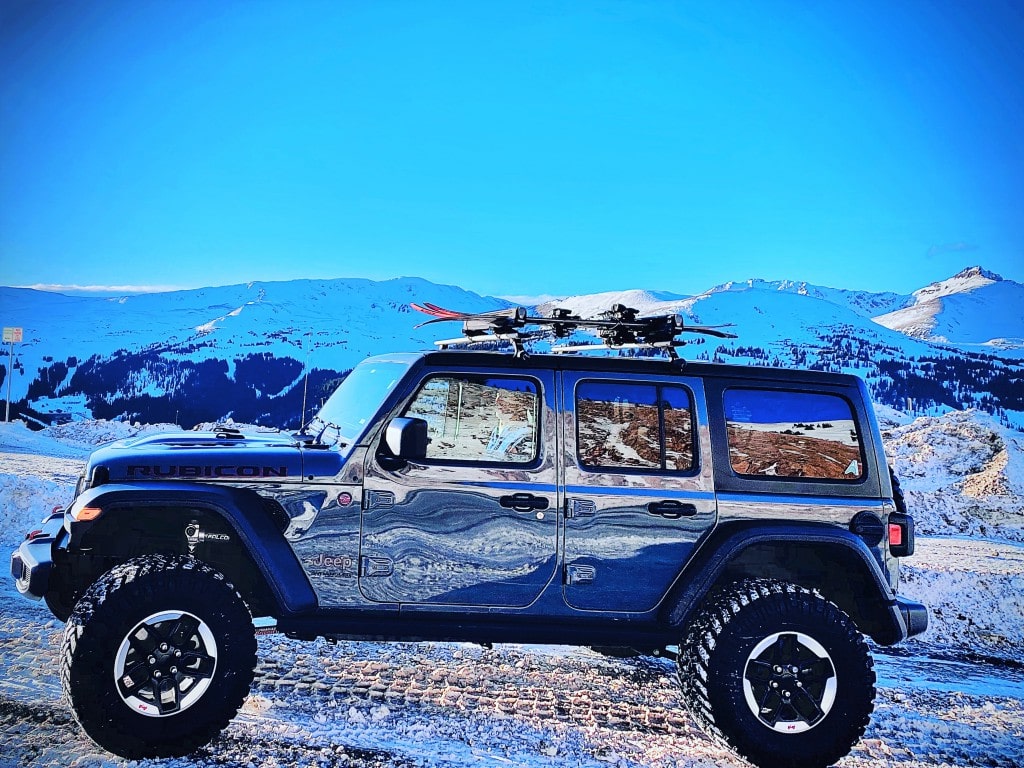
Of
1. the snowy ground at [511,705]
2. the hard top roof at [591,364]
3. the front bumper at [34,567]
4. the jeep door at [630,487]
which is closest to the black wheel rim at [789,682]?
the snowy ground at [511,705]

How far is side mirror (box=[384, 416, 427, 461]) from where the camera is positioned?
3.39 metres

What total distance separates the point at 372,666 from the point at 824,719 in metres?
2.76

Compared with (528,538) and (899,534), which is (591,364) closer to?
(528,538)

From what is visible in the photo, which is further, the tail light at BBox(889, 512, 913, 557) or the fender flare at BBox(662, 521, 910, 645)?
the tail light at BBox(889, 512, 913, 557)

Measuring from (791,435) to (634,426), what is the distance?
0.96 m

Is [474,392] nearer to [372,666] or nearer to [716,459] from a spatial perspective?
[716,459]

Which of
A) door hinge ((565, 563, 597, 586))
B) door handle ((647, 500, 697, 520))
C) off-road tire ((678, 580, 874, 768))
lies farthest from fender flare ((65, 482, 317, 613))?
off-road tire ((678, 580, 874, 768))

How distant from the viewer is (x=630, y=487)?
145 inches

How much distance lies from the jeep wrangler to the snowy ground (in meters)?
0.36

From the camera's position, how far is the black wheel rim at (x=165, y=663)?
3.20 meters

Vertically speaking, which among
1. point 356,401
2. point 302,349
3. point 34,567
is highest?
point 302,349

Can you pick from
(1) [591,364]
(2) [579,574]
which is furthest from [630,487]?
(1) [591,364]

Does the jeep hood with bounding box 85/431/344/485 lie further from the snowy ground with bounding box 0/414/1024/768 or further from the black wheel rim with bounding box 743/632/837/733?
the black wheel rim with bounding box 743/632/837/733

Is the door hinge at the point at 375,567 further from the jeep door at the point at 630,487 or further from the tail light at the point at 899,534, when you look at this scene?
the tail light at the point at 899,534
